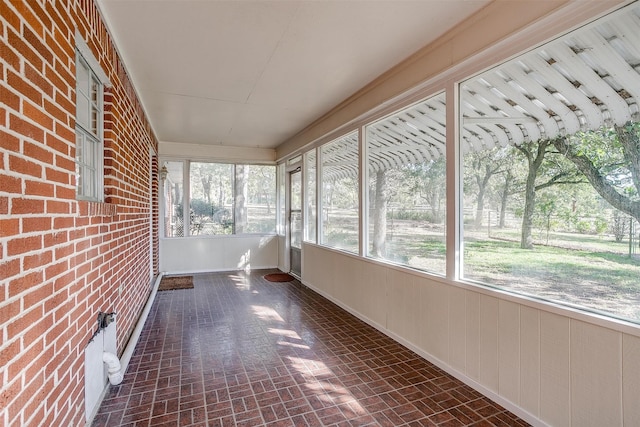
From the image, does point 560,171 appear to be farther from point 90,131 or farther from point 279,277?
point 279,277

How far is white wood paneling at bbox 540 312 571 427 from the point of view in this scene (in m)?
1.80

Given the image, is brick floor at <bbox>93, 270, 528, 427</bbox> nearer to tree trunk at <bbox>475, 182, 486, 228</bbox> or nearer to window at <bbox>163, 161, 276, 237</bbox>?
tree trunk at <bbox>475, 182, 486, 228</bbox>

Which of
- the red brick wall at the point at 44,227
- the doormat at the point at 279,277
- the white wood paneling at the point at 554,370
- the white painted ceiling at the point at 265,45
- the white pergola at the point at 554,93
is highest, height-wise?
the white painted ceiling at the point at 265,45

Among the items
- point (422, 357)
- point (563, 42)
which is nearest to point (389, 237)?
point (422, 357)

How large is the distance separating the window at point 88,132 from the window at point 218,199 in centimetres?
430

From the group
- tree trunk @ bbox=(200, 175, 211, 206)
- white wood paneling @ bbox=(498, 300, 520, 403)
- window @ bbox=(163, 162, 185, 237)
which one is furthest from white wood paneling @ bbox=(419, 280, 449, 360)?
window @ bbox=(163, 162, 185, 237)

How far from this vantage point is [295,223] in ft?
21.2

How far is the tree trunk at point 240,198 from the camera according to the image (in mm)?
7059

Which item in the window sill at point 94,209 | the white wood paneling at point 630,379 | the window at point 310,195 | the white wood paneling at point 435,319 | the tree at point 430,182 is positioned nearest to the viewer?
the white wood paneling at point 630,379

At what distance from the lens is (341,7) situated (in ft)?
6.89

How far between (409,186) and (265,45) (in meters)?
1.85

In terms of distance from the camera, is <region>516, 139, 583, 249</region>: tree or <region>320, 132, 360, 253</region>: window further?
<region>320, 132, 360, 253</region>: window

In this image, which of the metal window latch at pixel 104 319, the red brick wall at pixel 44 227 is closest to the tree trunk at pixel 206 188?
the red brick wall at pixel 44 227

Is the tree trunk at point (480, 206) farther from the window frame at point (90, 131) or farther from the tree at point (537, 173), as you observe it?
the window frame at point (90, 131)
